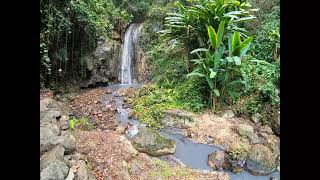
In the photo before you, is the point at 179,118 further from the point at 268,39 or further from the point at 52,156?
the point at 268,39

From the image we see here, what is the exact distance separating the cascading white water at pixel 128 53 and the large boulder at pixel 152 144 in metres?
5.14

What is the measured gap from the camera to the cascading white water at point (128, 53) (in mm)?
10109

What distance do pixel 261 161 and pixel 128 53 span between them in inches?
271

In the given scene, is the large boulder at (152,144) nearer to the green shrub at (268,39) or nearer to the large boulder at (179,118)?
the large boulder at (179,118)

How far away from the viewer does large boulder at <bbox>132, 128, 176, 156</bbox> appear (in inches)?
189

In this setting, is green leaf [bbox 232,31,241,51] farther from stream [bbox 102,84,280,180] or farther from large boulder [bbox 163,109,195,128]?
stream [bbox 102,84,280,180]

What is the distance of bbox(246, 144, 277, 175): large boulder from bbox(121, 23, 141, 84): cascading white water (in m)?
6.05

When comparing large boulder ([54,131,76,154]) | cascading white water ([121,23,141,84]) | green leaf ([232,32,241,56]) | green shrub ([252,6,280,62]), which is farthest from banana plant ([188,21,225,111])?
cascading white water ([121,23,141,84])

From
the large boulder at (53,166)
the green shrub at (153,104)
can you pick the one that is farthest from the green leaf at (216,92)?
the large boulder at (53,166)

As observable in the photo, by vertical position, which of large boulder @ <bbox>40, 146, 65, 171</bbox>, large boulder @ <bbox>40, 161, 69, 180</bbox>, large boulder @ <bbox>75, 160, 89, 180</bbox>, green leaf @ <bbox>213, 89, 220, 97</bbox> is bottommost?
large boulder @ <bbox>75, 160, 89, 180</bbox>

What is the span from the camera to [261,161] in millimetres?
4695

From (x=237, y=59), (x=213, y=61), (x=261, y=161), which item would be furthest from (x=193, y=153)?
(x=213, y=61)

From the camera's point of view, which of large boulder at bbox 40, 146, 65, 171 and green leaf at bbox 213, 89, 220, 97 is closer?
large boulder at bbox 40, 146, 65, 171
